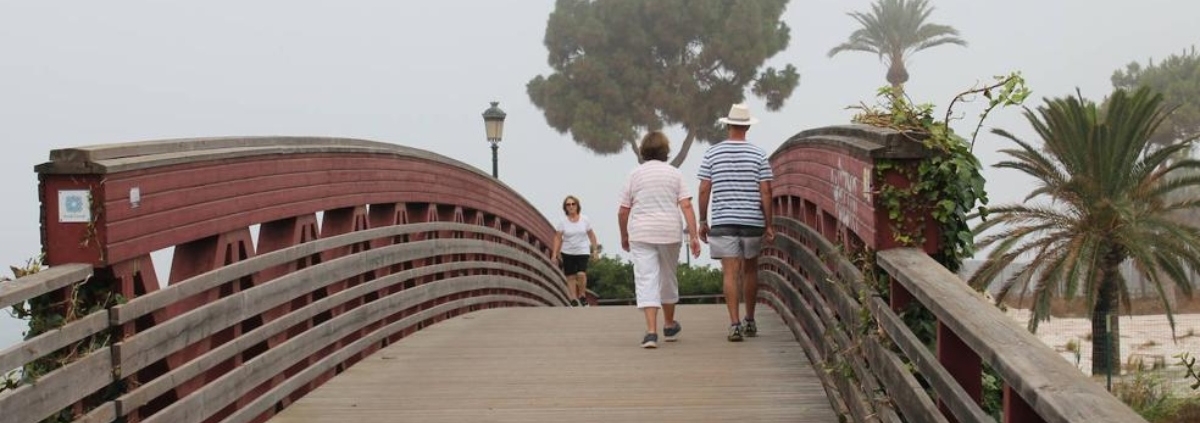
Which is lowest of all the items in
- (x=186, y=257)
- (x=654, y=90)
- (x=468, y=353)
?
(x=468, y=353)

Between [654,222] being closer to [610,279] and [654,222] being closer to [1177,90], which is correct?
[610,279]

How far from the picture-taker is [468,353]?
10680 mm

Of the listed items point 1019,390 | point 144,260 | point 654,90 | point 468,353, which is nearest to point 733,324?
point 468,353

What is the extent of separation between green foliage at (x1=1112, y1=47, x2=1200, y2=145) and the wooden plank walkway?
227 ft

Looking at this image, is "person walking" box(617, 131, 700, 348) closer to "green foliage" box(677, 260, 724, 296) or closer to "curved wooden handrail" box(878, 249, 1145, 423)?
"curved wooden handrail" box(878, 249, 1145, 423)

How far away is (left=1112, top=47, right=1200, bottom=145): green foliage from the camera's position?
78.0 metres

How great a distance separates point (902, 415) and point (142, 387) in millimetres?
2756

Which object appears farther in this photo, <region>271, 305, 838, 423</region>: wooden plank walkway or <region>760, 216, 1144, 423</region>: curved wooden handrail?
<region>271, 305, 838, 423</region>: wooden plank walkway

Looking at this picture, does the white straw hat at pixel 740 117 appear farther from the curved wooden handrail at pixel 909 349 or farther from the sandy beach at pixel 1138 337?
the sandy beach at pixel 1138 337

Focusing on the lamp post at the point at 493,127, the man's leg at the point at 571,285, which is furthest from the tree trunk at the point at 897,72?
the man's leg at the point at 571,285

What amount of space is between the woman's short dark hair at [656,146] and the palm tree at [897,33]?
56.3 m

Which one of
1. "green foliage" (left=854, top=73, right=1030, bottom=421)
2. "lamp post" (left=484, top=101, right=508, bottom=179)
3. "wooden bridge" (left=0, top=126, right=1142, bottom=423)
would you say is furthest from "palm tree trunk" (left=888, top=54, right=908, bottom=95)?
"green foliage" (left=854, top=73, right=1030, bottom=421)

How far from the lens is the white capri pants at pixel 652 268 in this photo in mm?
10922

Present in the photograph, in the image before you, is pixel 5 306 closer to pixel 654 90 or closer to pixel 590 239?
pixel 590 239
